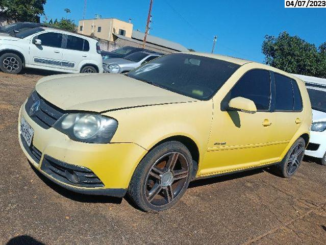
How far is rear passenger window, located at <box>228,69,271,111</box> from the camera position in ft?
11.6

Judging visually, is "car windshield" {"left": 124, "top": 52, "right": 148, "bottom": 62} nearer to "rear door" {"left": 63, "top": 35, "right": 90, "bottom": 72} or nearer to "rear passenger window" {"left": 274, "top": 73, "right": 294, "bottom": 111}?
"rear door" {"left": 63, "top": 35, "right": 90, "bottom": 72}

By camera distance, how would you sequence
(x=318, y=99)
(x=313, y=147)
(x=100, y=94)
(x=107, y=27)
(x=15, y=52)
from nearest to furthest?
(x=100, y=94) → (x=313, y=147) → (x=318, y=99) → (x=15, y=52) → (x=107, y=27)

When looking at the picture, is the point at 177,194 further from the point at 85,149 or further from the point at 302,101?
the point at 302,101

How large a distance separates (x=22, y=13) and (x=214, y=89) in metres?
34.1

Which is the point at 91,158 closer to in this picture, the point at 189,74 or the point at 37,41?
the point at 189,74

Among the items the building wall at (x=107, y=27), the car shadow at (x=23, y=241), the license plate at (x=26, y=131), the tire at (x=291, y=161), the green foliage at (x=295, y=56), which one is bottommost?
the car shadow at (x=23, y=241)

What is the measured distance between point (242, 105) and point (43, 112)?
1968mm

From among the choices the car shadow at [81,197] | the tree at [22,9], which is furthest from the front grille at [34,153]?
the tree at [22,9]

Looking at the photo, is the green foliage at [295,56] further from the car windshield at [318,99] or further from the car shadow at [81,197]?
the car shadow at [81,197]

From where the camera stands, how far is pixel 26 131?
9.36 feet

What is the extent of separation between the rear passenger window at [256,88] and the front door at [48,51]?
7485 millimetres

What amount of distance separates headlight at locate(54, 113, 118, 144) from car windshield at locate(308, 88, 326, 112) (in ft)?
20.0

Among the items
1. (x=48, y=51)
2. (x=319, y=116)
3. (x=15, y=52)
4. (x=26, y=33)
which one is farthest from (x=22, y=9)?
(x=319, y=116)

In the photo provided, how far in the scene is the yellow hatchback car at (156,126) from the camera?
97.3 inches
